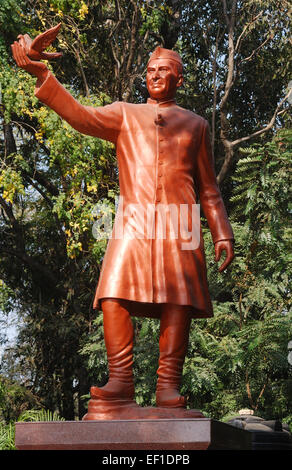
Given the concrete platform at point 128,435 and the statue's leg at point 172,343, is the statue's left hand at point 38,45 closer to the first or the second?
the statue's leg at point 172,343

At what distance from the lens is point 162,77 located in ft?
15.8

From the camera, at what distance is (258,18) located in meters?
13.3

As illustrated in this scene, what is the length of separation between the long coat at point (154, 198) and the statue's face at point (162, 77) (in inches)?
3.5

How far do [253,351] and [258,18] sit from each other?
6932 millimetres

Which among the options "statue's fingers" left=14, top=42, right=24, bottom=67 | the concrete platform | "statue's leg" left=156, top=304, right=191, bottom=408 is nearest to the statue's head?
"statue's fingers" left=14, top=42, right=24, bottom=67

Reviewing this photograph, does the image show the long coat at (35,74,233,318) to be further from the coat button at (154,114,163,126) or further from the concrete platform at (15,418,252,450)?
the concrete platform at (15,418,252,450)

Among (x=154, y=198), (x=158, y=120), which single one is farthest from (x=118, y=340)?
(x=158, y=120)

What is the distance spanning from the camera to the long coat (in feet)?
14.6

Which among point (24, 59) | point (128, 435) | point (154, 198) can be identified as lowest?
point (128, 435)

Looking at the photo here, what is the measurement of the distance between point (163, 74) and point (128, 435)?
2260 millimetres

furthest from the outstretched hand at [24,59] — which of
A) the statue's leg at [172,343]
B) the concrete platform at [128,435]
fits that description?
the concrete platform at [128,435]

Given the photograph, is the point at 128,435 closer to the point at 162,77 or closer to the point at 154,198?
the point at 154,198

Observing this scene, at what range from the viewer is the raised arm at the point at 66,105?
445cm
